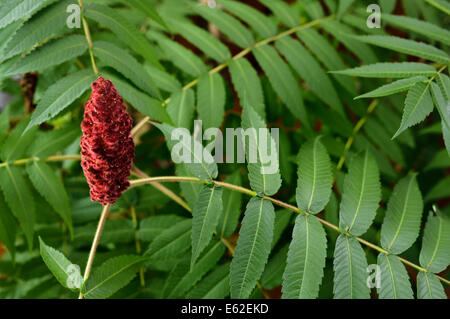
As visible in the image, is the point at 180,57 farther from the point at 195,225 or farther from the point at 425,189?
the point at 425,189

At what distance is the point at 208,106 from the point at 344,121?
1.25 ft

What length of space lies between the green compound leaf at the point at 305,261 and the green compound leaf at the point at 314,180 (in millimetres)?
28

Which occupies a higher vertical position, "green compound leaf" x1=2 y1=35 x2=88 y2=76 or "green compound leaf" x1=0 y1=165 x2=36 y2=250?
"green compound leaf" x1=2 y1=35 x2=88 y2=76

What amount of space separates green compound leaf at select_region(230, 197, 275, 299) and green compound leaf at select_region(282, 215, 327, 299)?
41 millimetres

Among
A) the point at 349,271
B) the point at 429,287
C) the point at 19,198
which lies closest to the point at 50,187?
the point at 19,198

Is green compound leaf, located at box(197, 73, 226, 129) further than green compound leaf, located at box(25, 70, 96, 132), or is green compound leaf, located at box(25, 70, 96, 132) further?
green compound leaf, located at box(197, 73, 226, 129)

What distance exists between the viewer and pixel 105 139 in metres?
0.61

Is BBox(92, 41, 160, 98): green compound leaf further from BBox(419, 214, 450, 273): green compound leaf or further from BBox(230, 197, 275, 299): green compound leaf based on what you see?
BBox(419, 214, 450, 273): green compound leaf

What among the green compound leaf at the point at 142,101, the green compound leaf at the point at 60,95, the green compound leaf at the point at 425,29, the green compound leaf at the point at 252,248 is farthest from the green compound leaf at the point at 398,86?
the green compound leaf at the point at 60,95

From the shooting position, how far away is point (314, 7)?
41.8 inches

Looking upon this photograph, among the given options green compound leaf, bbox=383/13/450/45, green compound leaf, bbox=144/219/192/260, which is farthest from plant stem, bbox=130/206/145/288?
green compound leaf, bbox=383/13/450/45

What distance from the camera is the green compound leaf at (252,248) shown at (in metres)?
0.60

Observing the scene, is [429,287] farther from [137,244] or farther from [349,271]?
[137,244]

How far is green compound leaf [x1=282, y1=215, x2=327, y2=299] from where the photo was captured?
1.95ft
